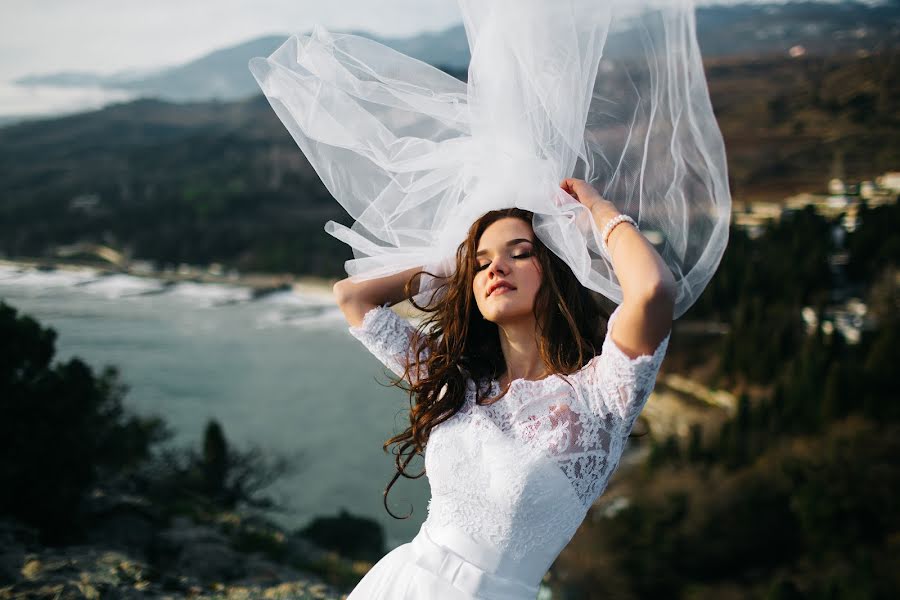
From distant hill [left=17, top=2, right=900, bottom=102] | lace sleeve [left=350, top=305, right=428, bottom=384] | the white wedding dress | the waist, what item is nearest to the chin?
the white wedding dress

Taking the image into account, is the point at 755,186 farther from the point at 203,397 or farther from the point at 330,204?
the point at 330,204

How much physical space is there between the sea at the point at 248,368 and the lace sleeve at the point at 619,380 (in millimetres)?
14469

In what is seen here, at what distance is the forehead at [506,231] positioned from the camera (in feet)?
4.48

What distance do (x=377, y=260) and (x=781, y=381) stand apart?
1775 centimetres

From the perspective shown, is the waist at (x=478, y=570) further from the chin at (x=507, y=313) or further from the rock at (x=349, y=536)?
the rock at (x=349, y=536)

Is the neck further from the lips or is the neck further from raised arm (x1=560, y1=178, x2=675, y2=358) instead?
raised arm (x1=560, y1=178, x2=675, y2=358)

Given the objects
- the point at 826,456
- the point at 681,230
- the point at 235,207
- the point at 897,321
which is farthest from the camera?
the point at 235,207

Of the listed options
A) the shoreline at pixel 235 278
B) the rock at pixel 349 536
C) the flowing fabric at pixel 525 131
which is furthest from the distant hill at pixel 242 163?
the flowing fabric at pixel 525 131

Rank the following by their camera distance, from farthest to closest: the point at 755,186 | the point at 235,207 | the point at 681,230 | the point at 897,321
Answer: the point at 235,207 → the point at 755,186 → the point at 897,321 → the point at 681,230

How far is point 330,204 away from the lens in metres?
43.5

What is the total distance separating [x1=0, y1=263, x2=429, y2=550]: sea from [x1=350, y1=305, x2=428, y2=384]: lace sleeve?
559 inches

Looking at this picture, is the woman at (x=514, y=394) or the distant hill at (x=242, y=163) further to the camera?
the distant hill at (x=242, y=163)

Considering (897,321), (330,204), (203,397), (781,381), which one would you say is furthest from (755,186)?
(330,204)

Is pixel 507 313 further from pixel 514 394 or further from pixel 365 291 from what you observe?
pixel 365 291
